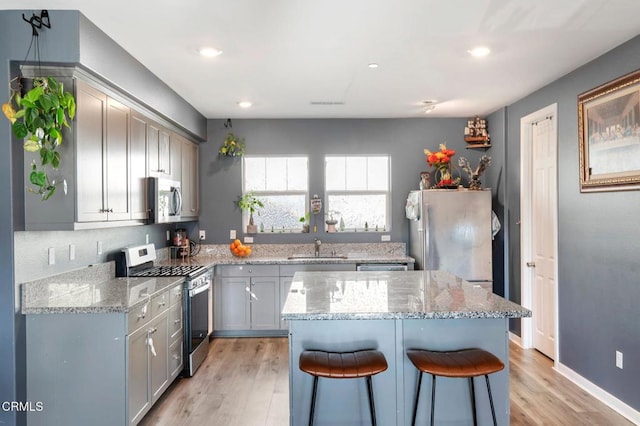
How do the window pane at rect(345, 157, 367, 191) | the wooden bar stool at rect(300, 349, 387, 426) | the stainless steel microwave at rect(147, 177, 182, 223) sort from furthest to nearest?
the window pane at rect(345, 157, 367, 191)
the stainless steel microwave at rect(147, 177, 182, 223)
the wooden bar stool at rect(300, 349, 387, 426)

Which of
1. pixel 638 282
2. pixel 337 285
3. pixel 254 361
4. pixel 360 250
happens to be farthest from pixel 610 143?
pixel 254 361

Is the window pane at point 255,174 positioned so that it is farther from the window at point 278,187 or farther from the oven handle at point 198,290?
the oven handle at point 198,290

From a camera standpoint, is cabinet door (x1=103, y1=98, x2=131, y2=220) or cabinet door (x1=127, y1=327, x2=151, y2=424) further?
cabinet door (x1=103, y1=98, x2=131, y2=220)

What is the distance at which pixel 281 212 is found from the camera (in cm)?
531

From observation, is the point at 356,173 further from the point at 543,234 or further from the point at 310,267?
the point at 543,234

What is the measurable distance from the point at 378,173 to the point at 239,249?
2.02 m

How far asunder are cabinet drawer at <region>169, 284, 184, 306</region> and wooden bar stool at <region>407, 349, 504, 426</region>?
6.47 ft

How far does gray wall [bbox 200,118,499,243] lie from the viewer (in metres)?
5.23

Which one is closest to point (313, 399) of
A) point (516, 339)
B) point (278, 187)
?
point (516, 339)

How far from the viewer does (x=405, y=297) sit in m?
2.44

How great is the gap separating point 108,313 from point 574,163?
3678 mm

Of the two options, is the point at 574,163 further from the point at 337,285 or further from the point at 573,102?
the point at 337,285

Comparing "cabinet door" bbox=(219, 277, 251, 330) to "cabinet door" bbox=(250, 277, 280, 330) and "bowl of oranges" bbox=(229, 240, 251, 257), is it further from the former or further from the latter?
"bowl of oranges" bbox=(229, 240, 251, 257)

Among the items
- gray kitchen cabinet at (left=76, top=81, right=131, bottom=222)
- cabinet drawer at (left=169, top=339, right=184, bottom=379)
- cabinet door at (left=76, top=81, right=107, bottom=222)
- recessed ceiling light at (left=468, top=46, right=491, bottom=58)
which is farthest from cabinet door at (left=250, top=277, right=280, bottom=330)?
recessed ceiling light at (left=468, top=46, right=491, bottom=58)
